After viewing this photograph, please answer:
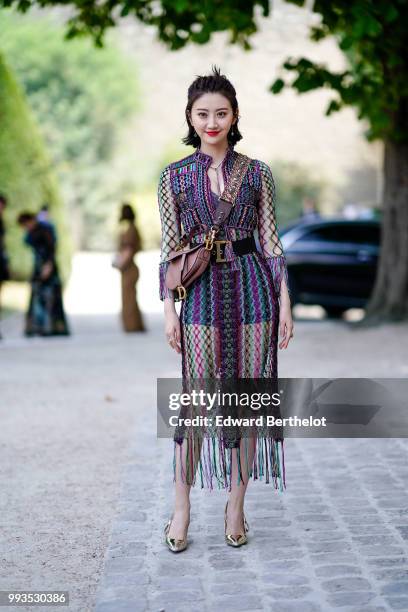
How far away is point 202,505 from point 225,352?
49.0 inches

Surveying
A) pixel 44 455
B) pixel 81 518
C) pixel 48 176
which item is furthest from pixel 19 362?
pixel 48 176

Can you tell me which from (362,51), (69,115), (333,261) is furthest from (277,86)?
(69,115)

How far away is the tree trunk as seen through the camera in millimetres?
13953

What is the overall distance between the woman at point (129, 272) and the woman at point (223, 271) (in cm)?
981

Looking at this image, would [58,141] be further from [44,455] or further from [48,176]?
[44,455]

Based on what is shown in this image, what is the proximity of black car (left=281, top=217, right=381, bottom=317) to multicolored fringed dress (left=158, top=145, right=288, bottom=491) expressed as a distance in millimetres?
11619

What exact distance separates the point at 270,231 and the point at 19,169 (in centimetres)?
2027

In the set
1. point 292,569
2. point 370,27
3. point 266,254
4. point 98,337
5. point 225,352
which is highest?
point 370,27

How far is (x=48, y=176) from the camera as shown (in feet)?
84.5

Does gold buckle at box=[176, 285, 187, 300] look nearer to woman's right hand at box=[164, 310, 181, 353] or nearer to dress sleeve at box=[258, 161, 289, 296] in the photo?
woman's right hand at box=[164, 310, 181, 353]

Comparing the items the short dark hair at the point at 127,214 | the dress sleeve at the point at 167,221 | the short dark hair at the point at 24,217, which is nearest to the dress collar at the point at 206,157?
the dress sleeve at the point at 167,221

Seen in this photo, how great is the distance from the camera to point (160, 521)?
5.09 meters

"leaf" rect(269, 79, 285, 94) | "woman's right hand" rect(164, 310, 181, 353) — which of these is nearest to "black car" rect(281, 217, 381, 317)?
"leaf" rect(269, 79, 285, 94)

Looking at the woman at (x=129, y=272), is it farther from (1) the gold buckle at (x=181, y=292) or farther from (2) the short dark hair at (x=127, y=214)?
(1) the gold buckle at (x=181, y=292)
